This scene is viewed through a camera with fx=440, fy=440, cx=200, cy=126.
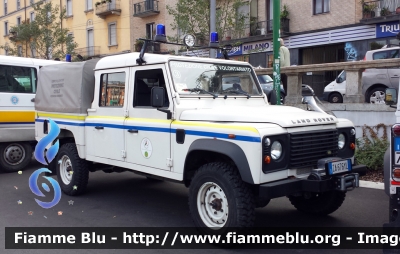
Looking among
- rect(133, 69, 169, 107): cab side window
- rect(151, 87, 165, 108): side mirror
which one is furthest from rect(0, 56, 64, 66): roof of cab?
rect(151, 87, 165, 108): side mirror

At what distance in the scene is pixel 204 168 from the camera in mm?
4965

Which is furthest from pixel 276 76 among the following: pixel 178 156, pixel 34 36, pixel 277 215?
pixel 34 36

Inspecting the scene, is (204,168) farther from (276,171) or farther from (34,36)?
(34,36)

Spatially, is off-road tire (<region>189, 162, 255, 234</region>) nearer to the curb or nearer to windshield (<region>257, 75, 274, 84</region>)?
the curb

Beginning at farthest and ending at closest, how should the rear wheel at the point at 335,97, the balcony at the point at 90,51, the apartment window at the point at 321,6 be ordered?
the balcony at the point at 90,51
the apartment window at the point at 321,6
the rear wheel at the point at 335,97

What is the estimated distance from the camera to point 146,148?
5.84 m

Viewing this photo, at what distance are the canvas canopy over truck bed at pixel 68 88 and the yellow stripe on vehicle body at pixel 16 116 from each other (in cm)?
163

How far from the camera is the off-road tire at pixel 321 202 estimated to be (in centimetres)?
575

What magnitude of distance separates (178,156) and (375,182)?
4101 millimetres

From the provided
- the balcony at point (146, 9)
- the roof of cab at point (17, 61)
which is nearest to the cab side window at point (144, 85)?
the roof of cab at point (17, 61)

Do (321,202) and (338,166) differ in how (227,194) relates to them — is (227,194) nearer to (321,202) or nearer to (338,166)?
(338,166)

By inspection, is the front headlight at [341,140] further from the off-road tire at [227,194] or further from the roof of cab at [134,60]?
the roof of cab at [134,60]

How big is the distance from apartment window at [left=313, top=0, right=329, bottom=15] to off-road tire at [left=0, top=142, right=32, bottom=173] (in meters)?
18.6

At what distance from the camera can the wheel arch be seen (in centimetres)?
449
